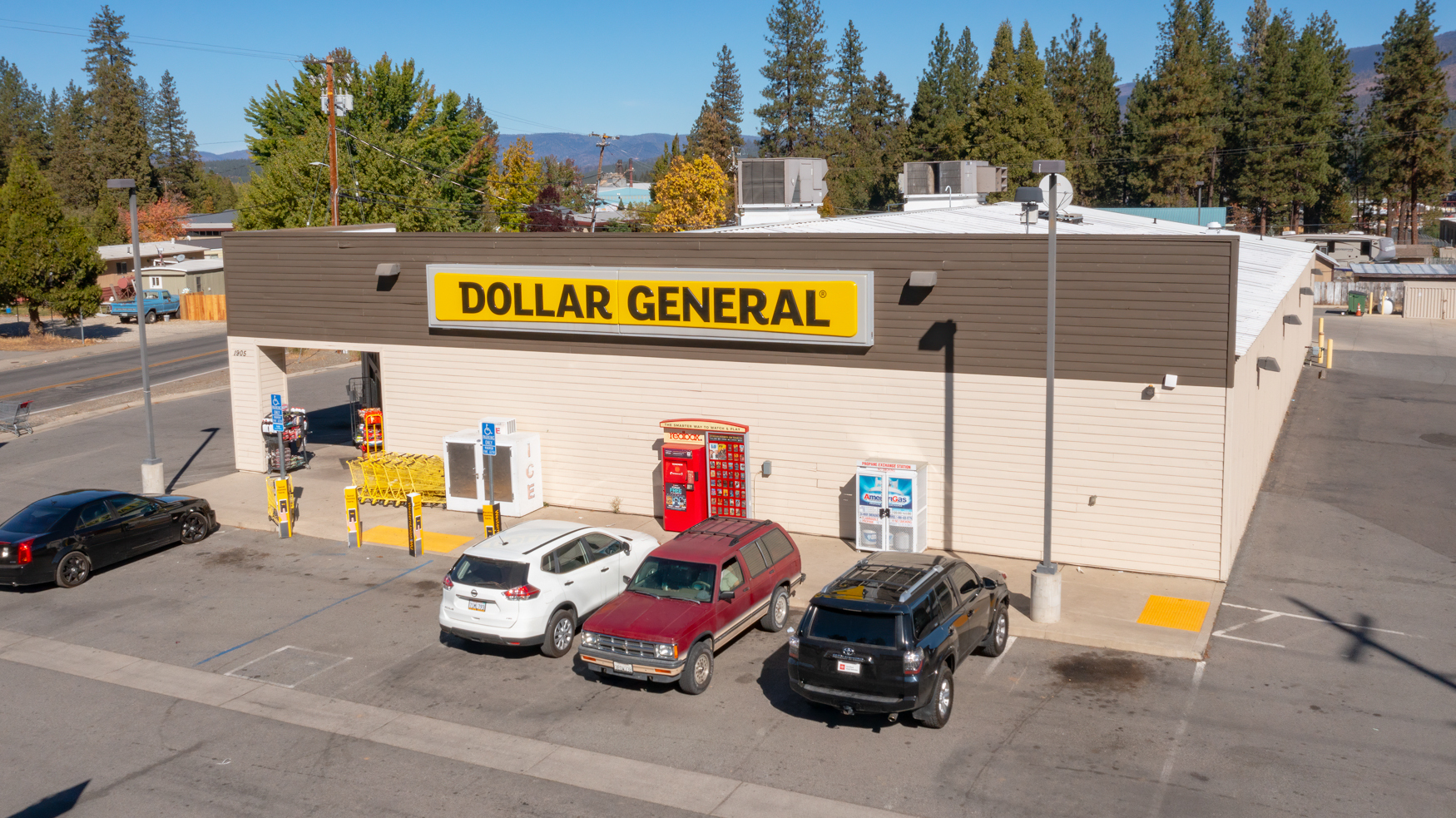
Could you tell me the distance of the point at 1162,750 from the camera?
1191 cm

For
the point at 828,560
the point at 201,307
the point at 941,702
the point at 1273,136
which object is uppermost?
the point at 1273,136

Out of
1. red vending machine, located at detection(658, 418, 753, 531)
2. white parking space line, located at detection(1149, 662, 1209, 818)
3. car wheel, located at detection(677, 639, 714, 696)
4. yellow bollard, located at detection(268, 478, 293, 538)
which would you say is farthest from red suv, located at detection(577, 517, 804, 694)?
yellow bollard, located at detection(268, 478, 293, 538)

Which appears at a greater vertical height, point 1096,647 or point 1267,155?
point 1267,155

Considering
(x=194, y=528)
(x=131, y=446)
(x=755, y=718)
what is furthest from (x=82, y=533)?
(x=755, y=718)

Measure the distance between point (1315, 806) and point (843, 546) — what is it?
1040 cm

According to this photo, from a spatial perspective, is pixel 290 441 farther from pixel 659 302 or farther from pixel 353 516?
pixel 659 302

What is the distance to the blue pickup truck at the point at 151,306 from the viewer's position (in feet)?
210

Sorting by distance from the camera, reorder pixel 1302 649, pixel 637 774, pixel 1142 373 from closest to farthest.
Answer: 1. pixel 637 774
2. pixel 1302 649
3. pixel 1142 373

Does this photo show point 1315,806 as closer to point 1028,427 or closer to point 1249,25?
point 1028,427

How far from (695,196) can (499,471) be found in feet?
166

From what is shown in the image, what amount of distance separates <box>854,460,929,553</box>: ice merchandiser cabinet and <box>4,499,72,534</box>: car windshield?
14342 millimetres

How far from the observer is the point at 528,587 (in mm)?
14883

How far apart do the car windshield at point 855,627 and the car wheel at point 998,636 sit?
10.1 ft

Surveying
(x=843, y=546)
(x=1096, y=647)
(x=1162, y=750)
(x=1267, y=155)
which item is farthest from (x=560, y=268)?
(x=1267, y=155)
